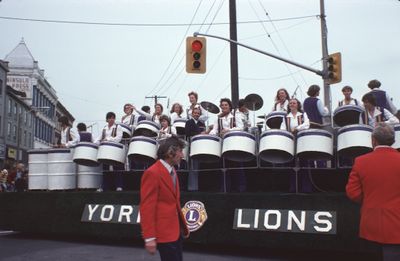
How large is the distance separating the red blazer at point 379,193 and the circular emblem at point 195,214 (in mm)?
3446

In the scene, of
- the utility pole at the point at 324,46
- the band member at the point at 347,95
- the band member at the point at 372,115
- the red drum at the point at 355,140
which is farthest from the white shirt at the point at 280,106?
the utility pole at the point at 324,46

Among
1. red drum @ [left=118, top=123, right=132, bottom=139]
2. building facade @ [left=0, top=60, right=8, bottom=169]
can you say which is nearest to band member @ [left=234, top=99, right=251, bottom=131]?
red drum @ [left=118, top=123, right=132, bottom=139]

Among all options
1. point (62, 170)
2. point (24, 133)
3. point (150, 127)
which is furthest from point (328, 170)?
point (24, 133)

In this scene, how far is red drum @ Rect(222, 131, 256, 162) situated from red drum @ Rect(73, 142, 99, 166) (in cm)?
241

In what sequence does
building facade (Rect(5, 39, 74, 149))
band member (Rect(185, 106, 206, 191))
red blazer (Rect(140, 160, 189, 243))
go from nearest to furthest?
red blazer (Rect(140, 160, 189, 243)), band member (Rect(185, 106, 206, 191)), building facade (Rect(5, 39, 74, 149))

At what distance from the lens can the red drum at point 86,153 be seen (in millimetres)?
7969

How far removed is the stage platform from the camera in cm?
583

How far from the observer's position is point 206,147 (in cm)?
702

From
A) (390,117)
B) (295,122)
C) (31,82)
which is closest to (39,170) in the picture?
(295,122)

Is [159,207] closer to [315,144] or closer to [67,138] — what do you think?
[315,144]

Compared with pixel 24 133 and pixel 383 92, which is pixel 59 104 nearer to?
pixel 24 133

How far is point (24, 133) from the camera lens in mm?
47875

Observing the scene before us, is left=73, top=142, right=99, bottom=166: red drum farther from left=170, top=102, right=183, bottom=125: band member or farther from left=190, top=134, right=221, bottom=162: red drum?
left=190, top=134, right=221, bottom=162: red drum

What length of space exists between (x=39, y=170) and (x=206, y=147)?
11.6 feet
